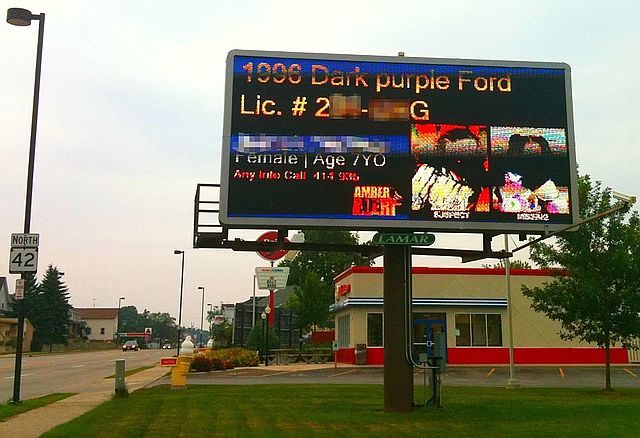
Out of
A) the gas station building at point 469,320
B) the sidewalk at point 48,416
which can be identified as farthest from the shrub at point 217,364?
the sidewalk at point 48,416

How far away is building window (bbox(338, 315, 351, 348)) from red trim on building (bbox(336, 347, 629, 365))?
1.91 meters

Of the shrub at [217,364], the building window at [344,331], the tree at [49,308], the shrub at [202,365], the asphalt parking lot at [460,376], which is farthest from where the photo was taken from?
the tree at [49,308]

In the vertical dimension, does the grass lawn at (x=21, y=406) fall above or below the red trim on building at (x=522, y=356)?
below

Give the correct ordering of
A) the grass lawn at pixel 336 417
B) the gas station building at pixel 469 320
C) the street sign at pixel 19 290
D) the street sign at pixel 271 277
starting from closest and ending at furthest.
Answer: the grass lawn at pixel 336 417 → the street sign at pixel 19 290 → the gas station building at pixel 469 320 → the street sign at pixel 271 277

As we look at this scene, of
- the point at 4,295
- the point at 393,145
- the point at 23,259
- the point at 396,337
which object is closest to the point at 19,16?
the point at 23,259

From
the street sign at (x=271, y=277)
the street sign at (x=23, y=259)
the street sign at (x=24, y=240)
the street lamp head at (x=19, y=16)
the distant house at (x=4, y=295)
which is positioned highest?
the street lamp head at (x=19, y=16)

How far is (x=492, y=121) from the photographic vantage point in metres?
14.3

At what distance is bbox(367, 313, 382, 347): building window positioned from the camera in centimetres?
3856

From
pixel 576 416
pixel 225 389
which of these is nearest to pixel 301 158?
pixel 576 416

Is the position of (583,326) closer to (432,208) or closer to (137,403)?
(432,208)

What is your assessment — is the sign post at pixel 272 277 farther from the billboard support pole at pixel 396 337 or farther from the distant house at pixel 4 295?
the distant house at pixel 4 295

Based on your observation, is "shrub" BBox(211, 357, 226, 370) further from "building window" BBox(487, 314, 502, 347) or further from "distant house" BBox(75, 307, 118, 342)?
"distant house" BBox(75, 307, 118, 342)

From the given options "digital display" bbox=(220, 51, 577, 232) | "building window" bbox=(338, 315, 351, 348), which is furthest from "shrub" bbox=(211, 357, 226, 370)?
"digital display" bbox=(220, 51, 577, 232)

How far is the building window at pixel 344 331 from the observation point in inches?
1601
